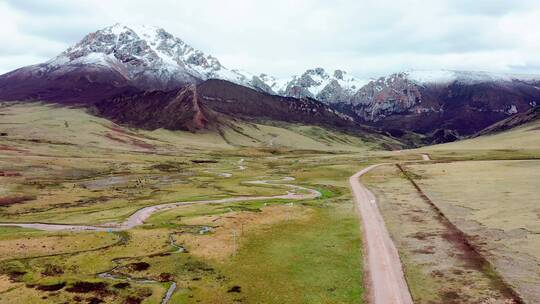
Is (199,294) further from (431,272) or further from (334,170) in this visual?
(334,170)

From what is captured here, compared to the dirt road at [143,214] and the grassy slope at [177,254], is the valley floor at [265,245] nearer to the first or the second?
the grassy slope at [177,254]

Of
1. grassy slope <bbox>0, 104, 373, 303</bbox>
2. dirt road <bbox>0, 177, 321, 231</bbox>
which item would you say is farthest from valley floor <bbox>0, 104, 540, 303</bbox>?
dirt road <bbox>0, 177, 321, 231</bbox>

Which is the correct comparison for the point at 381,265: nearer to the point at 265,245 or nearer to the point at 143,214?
the point at 265,245

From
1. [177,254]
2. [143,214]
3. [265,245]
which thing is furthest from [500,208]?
[143,214]

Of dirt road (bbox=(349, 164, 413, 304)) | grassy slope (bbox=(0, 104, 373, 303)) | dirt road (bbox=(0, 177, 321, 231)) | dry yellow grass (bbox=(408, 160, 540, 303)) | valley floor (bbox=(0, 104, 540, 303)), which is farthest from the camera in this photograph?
dirt road (bbox=(0, 177, 321, 231))

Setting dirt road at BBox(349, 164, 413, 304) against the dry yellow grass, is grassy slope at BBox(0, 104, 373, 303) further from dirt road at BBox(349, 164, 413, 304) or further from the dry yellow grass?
the dry yellow grass

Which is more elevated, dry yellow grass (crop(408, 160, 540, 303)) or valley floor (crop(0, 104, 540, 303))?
dry yellow grass (crop(408, 160, 540, 303))

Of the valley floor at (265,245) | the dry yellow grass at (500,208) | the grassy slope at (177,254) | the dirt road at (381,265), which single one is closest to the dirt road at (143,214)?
the valley floor at (265,245)

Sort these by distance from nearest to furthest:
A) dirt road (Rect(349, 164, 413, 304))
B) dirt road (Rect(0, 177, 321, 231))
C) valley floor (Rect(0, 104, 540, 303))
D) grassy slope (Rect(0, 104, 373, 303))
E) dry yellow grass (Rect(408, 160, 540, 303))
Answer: dirt road (Rect(349, 164, 413, 304)) → valley floor (Rect(0, 104, 540, 303)) → grassy slope (Rect(0, 104, 373, 303)) → dry yellow grass (Rect(408, 160, 540, 303)) → dirt road (Rect(0, 177, 321, 231))

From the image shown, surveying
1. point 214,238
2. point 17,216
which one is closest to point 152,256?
point 214,238
